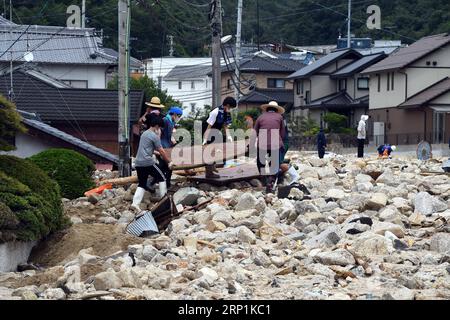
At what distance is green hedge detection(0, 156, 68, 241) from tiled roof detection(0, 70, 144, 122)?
59.8 ft

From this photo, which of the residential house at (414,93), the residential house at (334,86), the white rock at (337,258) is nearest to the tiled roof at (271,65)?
the residential house at (334,86)

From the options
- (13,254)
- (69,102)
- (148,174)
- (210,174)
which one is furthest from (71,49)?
(13,254)

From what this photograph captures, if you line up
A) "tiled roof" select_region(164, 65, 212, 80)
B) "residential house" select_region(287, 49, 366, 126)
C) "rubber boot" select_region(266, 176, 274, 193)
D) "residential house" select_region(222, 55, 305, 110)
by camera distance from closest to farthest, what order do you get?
"rubber boot" select_region(266, 176, 274, 193), "residential house" select_region(287, 49, 366, 126), "residential house" select_region(222, 55, 305, 110), "tiled roof" select_region(164, 65, 212, 80)

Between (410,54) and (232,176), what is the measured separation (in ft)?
132

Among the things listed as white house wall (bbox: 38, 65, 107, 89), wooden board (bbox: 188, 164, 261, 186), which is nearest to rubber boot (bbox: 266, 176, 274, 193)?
wooden board (bbox: 188, 164, 261, 186)

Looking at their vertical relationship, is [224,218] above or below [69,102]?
below

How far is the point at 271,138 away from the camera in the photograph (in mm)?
18047

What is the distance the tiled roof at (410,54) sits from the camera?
56.4 metres

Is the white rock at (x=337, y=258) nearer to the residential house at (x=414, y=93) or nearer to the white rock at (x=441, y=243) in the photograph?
the white rock at (x=441, y=243)

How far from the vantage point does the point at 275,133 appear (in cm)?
1803

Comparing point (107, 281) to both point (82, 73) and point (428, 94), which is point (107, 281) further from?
point (428, 94)

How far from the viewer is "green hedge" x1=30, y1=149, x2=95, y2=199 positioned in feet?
63.6

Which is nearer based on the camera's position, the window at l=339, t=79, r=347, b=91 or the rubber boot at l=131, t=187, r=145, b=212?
the rubber boot at l=131, t=187, r=145, b=212

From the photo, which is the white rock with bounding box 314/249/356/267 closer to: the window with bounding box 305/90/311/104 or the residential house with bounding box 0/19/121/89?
the residential house with bounding box 0/19/121/89
